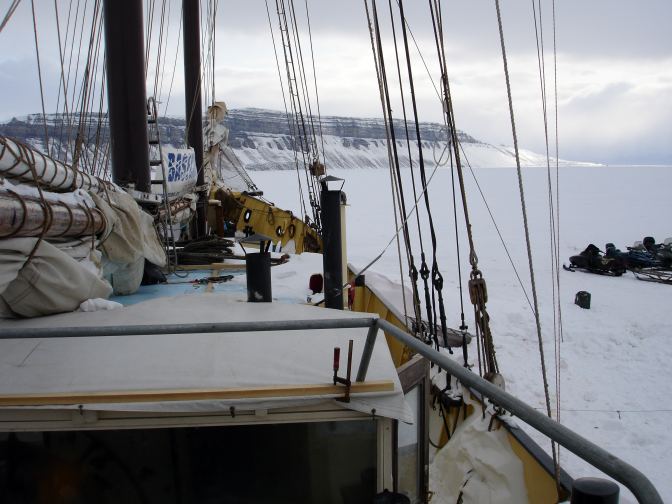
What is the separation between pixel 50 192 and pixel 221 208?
1063 centimetres

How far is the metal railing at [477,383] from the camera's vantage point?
3.44ft

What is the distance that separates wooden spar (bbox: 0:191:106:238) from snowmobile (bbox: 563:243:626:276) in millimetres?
15093

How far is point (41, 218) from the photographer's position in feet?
10.5

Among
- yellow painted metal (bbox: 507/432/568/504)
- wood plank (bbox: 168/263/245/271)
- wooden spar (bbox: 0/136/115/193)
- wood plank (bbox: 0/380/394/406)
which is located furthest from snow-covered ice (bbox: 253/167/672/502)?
wooden spar (bbox: 0/136/115/193)

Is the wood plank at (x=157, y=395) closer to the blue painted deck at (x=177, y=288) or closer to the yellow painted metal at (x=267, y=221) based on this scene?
the blue painted deck at (x=177, y=288)

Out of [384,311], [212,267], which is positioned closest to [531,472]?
[384,311]

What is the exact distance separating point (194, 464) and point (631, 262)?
654 inches

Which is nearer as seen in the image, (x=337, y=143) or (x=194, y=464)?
(x=194, y=464)

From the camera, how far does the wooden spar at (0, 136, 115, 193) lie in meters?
3.18

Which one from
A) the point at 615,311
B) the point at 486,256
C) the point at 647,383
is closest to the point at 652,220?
the point at 486,256

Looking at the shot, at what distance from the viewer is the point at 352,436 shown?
2.42m

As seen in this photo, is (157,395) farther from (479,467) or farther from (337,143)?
(337,143)

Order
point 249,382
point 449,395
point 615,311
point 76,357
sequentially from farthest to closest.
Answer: point 615,311
point 449,395
point 76,357
point 249,382

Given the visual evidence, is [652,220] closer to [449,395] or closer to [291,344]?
[449,395]
